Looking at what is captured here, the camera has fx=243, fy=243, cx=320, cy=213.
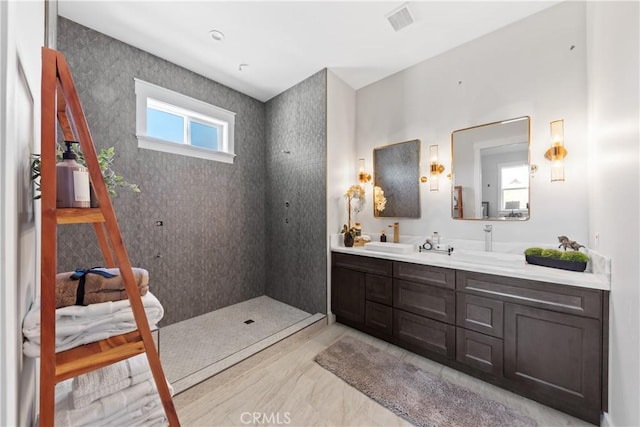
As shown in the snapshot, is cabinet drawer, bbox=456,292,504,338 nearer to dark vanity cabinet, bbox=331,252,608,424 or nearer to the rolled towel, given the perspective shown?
dark vanity cabinet, bbox=331,252,608,424

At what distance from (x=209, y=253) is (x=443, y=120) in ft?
10.0

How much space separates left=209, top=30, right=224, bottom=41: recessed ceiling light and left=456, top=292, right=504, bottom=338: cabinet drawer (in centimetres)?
308

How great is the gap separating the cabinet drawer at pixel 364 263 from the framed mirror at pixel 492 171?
2.86 feet

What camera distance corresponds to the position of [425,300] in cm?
213

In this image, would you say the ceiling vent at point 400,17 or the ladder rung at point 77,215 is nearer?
the ladder rung at point 77,215

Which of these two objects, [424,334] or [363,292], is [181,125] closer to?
[363,292]

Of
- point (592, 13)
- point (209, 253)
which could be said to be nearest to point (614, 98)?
point (592, 13)

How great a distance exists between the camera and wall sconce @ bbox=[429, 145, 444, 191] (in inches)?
101

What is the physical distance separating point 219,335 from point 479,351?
7.64 feet

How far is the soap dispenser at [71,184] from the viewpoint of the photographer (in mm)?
811

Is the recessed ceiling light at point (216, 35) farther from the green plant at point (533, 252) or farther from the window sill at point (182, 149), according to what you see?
the green plant at point (533, 252)

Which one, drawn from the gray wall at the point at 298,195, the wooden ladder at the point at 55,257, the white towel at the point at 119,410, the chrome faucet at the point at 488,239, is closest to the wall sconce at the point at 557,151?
the chrome faucet at the point at 488,239

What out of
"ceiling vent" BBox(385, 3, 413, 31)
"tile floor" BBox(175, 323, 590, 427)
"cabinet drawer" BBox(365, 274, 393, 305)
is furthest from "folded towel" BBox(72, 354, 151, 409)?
"ceiling vent" BBox(385, 3, 413, 31)

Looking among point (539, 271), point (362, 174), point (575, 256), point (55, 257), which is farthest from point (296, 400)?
point (362, 174)
